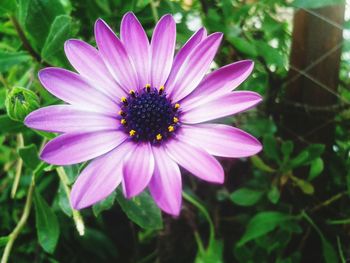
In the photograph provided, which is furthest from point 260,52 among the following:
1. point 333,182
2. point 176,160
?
point 176,160

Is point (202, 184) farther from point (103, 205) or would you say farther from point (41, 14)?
point (41, 14)

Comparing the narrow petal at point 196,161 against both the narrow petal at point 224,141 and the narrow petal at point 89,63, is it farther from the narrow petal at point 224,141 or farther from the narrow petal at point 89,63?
the narrow petal at point 89,63

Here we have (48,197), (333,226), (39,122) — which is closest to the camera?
(39,122)

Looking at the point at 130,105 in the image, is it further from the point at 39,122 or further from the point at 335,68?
the point at 335,68

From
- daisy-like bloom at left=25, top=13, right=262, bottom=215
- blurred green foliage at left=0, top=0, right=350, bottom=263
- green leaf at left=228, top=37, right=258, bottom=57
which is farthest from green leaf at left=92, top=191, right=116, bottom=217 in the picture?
green leaf at left=228, top=37, right=258, bottom=57

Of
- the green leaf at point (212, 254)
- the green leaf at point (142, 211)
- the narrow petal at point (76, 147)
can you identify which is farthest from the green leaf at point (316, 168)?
the narrow petal at point (76, 147)

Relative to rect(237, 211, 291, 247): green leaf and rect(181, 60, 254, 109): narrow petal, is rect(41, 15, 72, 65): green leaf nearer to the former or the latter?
rect(181, 60, 254, 109): narrow petal
